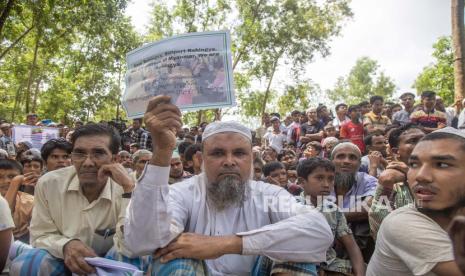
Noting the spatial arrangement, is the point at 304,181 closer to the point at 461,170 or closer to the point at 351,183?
the point at 351,183

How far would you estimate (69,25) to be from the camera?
493 inches

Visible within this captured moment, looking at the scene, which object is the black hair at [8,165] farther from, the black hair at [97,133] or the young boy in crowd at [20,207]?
the black hair at [97,133]

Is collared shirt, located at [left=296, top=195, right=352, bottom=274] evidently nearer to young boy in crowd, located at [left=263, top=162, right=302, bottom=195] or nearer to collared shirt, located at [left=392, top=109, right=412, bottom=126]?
young boy in crowd, located at [left=263, top=162, right=302, bottom=195]

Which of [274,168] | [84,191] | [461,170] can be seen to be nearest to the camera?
[461,170]

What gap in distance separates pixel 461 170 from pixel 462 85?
843cm

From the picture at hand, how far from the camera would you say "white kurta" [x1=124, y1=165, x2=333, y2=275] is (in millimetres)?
2355

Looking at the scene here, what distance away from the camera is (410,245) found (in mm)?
2045

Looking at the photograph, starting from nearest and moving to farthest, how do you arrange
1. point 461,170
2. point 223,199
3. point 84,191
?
point 461,170 → point 223,199 → point 84,191

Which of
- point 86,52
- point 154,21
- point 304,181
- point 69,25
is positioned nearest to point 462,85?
point 304,181

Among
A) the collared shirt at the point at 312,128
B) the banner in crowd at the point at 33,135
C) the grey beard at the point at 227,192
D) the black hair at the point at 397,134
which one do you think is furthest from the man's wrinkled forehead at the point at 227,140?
the banner in crowd at the point at 33,135

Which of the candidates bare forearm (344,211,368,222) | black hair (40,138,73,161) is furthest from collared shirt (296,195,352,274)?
black hair (40,138,73,161)

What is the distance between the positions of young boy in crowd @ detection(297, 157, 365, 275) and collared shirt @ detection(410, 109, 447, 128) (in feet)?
12.1

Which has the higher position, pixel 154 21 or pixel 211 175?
pixel 154 21

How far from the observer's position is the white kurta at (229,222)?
2355 mm
